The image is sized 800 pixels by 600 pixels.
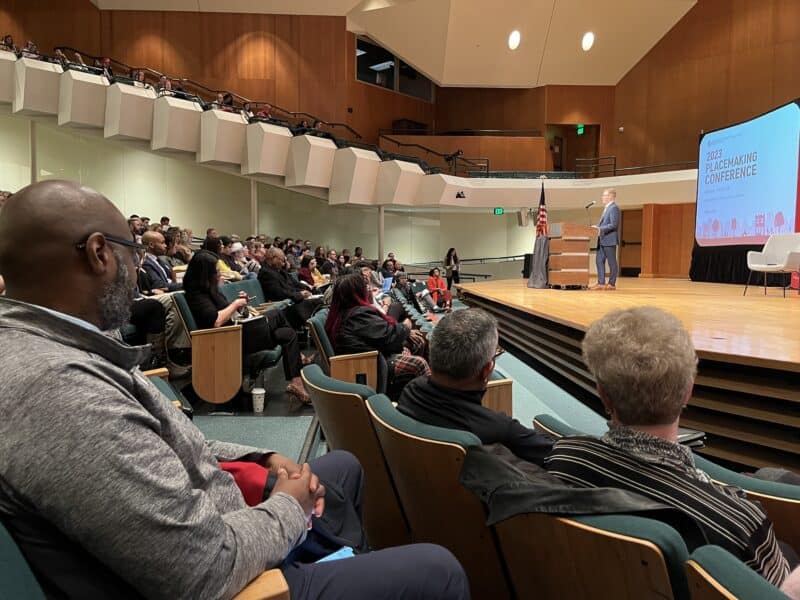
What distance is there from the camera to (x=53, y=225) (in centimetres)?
92

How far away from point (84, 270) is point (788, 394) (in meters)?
2.63

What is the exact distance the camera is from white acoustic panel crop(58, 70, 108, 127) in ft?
33.7

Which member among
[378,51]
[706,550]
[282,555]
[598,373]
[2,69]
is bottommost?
[282,555]

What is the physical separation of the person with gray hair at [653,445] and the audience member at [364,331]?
6.94 ft

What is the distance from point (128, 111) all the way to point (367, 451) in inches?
434

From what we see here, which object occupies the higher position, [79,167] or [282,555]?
[79,167]

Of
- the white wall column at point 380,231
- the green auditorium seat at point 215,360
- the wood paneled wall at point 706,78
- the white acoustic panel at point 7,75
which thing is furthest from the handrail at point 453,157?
the green auditorium seat at point 215,360

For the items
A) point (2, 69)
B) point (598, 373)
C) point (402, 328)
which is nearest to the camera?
point (598, 373)

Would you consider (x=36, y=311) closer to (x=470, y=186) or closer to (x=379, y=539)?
(x=379, y=539)

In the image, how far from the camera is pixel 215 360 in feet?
11.2

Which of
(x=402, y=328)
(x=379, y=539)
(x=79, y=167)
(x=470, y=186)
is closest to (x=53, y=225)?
(x=379, y=539)

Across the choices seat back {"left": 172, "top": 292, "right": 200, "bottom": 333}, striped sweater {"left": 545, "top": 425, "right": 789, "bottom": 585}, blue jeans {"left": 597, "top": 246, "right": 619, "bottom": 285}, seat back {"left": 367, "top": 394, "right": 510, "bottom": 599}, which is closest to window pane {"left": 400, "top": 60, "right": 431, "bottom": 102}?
blue jeans {"left": 597, "top": 246, "right": 619, "bottom": 285}

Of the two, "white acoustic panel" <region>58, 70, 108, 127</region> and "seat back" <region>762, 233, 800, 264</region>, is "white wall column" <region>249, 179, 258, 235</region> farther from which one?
"seat back" <region>762, 233, 800, 264</region>

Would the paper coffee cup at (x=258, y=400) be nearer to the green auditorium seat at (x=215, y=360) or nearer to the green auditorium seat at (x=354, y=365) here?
the green auditorium seat at (x=215, y=360)
